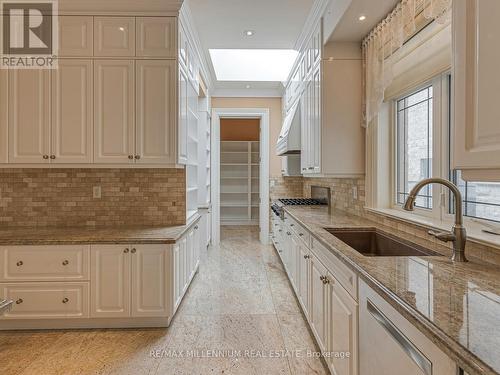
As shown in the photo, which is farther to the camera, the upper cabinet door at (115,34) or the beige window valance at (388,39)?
the upper cabinet door at (115,34)

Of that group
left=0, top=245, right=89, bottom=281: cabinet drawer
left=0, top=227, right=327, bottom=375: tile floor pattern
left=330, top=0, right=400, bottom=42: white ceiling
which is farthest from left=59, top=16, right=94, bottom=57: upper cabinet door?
left=0, top=227, right=327, bottom=375: tile floor pattern

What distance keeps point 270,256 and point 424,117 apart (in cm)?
322

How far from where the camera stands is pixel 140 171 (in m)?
3.10

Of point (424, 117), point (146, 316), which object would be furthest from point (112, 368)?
point (424, 117)

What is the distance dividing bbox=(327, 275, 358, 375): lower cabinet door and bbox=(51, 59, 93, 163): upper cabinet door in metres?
2.38

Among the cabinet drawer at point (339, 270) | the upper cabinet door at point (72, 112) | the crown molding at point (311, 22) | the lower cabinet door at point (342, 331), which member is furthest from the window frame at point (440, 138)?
the upper cabinet door at point (72, 112)

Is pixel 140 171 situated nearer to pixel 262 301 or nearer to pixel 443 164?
pixel 262 301

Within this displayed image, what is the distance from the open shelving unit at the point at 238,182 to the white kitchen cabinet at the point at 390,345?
21.6ft

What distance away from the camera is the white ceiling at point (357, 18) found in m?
2.25

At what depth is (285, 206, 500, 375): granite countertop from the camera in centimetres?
75

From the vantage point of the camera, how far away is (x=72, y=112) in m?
Answer: 2.77

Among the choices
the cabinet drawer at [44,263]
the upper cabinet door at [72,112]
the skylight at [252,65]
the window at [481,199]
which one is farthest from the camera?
the skylight at [252,65]

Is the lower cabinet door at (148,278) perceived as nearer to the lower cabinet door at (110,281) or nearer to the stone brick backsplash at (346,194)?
the lower cabinet door at (110,281)

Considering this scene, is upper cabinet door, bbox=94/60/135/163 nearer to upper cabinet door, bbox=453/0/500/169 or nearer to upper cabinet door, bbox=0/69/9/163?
upper cabinet door, bbox=0/69/9/163
